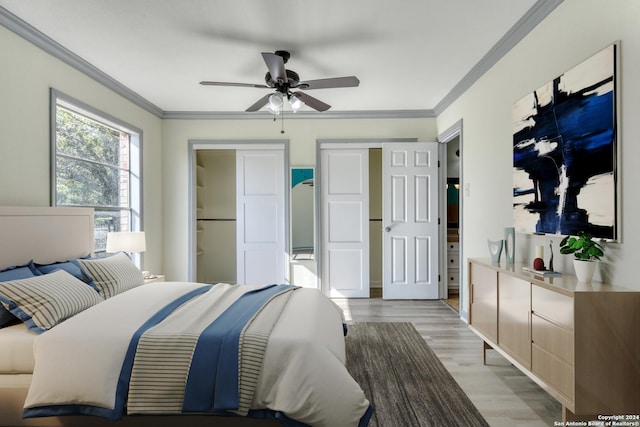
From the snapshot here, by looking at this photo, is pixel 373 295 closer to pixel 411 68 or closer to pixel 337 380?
pixel 411 68

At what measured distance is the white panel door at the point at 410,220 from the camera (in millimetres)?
4875

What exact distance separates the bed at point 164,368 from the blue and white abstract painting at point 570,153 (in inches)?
65.5

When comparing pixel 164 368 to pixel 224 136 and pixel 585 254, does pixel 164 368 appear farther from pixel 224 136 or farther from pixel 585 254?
pixel 224 136

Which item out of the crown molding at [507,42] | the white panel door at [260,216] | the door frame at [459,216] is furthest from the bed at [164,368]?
the white panel door at [260,216]

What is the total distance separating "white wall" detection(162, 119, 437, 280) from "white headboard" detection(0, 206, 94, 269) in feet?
5.88

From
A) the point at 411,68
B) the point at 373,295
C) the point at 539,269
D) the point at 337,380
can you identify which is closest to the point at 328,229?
the point at 373,295

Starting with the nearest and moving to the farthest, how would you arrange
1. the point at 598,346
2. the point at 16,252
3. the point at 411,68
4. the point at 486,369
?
the point at 598,346 < the point at 16,252 < the point at 486,369 < the point at 411,68

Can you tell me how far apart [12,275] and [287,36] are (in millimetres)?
2635

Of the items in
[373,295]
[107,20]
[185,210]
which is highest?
[107,20]

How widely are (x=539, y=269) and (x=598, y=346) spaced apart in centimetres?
64

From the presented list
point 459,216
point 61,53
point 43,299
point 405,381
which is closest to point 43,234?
point 43,299

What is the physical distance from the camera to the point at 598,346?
5.54ft

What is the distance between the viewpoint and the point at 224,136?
511cm

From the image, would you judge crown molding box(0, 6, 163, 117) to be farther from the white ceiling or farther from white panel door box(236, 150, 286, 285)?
white panel door box(236, 150, 286, 285)
